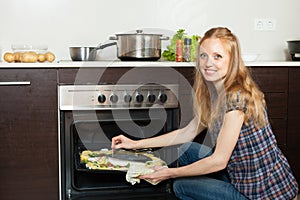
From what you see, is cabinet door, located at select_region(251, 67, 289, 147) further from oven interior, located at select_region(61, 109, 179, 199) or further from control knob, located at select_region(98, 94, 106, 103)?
control knob, located at select_region(98, 94, 106, 103)

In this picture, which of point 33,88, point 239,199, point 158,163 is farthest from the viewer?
point 33,88

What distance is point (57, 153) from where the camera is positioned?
2439mm

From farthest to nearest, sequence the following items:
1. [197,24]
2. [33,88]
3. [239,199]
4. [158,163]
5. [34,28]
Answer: [197,24] < [34,28] < [33,88] < [158,163] < [239,199]

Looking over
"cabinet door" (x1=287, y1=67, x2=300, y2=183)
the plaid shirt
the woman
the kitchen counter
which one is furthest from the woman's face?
"cabinet door" (x1=287, y1=67, x2=300, y2=183)

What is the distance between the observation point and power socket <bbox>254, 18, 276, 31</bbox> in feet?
10.4

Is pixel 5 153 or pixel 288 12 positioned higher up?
pixel 288 12

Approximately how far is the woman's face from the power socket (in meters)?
1.35

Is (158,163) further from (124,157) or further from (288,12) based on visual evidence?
(288,12)

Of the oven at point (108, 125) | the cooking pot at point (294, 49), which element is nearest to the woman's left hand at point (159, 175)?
the oven at point (108, 125)

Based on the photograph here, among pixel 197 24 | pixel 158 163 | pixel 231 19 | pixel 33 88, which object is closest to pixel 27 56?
pixel 33 88

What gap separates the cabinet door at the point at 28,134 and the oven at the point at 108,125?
0.06m

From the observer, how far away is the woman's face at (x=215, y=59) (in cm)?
190

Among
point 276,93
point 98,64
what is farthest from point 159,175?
point 276,93

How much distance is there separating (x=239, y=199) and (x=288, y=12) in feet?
5.82
